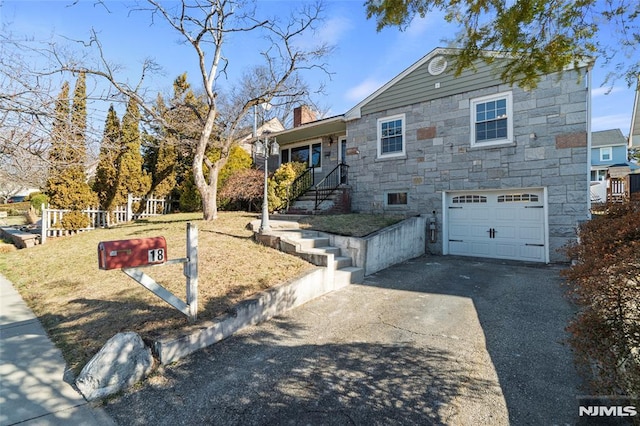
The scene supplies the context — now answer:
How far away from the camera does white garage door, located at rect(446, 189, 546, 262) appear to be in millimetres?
8273

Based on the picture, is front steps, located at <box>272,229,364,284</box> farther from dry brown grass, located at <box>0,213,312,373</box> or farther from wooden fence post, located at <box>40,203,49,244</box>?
wooden fence post, located at <box>40,203,49,244</box>

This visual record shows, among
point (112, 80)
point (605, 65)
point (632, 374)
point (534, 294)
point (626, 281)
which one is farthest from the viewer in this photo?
point (112, 80)

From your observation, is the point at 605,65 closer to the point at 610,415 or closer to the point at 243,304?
the point at 610,415

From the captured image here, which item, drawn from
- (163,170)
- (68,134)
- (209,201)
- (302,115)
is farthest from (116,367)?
Answer: (302,115)

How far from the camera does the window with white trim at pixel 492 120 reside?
8.62 metres

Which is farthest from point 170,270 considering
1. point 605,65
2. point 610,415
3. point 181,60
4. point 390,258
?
point 181,60

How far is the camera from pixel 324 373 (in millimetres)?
3006

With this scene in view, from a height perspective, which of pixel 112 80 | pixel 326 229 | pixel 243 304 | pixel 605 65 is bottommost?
pixel 243 304

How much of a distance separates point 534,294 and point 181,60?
12.5m

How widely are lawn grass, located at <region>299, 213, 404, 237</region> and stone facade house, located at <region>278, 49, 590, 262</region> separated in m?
1.81

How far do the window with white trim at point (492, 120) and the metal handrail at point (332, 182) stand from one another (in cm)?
467

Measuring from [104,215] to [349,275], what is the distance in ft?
39.6

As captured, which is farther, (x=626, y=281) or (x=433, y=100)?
(x=433, y=100)

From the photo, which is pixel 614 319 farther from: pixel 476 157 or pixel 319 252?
pixel 476 157
